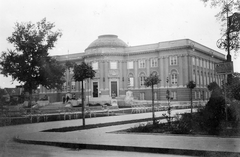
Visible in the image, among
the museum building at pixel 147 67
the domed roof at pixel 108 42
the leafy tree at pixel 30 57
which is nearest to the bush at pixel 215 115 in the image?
the leafy tree at pixel 30 57

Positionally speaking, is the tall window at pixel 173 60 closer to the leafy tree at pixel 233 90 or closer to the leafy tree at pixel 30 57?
the leafy tree at pixel 30 57

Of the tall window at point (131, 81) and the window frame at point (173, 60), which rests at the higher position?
the window frame at point (173, 60)

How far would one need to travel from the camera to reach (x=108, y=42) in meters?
65.2

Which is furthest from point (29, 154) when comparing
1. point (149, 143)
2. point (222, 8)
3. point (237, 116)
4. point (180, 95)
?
point (180, 95)

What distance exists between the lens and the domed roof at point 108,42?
213ft

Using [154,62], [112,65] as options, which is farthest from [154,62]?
[112,65]

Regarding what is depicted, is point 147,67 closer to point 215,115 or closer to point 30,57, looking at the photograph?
point 30,57

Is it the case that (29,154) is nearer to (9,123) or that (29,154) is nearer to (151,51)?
(9,123)

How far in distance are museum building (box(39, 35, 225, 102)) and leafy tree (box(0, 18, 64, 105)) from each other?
98.7ft

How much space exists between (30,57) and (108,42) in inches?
1476

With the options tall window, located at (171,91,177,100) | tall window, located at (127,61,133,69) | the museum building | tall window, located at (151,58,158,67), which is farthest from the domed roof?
tall window, located at (171,91,177,100)

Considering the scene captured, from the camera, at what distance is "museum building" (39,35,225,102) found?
5716 cm

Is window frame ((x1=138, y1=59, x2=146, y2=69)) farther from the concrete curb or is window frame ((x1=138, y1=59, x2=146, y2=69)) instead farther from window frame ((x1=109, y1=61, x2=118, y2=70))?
the concrete curb

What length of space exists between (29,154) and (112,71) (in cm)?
5522
